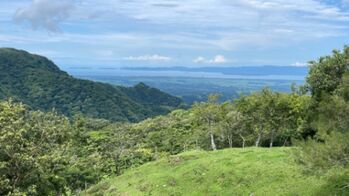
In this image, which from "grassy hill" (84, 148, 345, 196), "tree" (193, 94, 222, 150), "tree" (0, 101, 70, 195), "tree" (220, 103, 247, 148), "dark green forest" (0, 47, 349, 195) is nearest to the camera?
"dark green forest" (0, 47, 349, 195)

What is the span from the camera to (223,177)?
3812 cm

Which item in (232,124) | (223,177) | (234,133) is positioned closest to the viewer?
(223,177)

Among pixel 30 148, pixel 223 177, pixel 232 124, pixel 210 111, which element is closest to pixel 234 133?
pixel 232 124

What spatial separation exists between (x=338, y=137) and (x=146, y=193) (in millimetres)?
21845

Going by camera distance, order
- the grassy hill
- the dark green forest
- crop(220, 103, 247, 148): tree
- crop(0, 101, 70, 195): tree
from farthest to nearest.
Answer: crop(220, 103, 247, 148): tree, the grassy hill, crop(0, 101, 70, 195): tree, the dark green forest

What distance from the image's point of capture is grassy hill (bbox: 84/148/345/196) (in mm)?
33719

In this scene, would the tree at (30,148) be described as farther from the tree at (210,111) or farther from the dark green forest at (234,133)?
the tree at (210,111)

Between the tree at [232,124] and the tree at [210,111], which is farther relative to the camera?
the tree at [210,111]

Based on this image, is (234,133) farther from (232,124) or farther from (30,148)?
(30,148)

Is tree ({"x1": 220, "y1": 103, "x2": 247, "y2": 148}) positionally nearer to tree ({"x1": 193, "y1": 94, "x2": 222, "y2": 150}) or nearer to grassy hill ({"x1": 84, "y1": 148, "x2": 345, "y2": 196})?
tree ({"x1": 193, "y1": 94, "x2": 222, "y2": 150})

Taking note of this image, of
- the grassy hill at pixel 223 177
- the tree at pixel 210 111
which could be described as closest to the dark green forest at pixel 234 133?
the tree at pixel 210 111

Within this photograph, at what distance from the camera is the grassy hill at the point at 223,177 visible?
33.7 metres

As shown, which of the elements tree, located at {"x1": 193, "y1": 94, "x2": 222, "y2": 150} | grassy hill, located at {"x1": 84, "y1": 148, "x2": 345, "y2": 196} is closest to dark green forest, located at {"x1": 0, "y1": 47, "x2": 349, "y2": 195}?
tree, located at {"x1": 193, "y1": 94, "x2": 222, "y2": 150}

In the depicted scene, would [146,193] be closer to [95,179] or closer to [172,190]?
[172,190]
